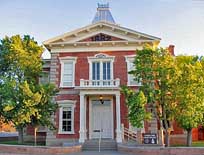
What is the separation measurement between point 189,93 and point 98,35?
9.64m

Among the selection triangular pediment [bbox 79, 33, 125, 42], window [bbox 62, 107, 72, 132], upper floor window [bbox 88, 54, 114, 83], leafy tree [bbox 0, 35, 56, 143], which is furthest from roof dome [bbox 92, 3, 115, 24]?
window [bbox 62, 107, 72, 132]

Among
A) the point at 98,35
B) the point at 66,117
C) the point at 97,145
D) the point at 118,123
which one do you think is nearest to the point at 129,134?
the point at 118,123

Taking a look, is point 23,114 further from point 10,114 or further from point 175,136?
point 175,136

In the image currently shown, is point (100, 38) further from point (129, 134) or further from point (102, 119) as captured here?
point (129, 134)

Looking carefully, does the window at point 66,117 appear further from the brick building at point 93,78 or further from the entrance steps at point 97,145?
the entrance steps at point 97,145

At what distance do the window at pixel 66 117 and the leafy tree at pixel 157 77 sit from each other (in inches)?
276

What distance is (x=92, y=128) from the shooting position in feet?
71.2

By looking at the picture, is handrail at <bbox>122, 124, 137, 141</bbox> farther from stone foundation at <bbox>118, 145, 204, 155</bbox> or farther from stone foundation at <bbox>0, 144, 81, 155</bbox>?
stone foundation at <bbox>0, 144, 81, 155</bbox>

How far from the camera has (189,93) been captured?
55.2ft

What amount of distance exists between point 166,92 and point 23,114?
9.47 m

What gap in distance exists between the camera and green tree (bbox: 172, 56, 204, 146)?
16.8m

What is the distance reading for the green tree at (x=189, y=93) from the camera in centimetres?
1678

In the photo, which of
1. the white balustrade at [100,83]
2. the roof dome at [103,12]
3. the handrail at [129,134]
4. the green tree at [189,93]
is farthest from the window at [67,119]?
the roof dome at [103,12]

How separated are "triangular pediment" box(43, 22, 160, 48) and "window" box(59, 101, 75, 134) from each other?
5306 mm
